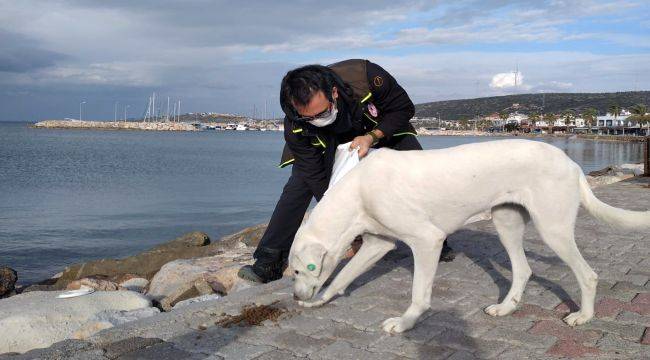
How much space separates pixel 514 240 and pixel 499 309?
2.11 feet

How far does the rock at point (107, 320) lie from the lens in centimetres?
542

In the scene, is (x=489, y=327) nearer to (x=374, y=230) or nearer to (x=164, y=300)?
(x=374, y=230)

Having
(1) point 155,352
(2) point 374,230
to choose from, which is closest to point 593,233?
(2) point 374,230

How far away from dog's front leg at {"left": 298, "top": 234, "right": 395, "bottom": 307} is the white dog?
0.26 m

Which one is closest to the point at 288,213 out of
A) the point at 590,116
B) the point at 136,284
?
the point at 136,284

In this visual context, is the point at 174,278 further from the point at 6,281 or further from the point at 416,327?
the point at 416,327

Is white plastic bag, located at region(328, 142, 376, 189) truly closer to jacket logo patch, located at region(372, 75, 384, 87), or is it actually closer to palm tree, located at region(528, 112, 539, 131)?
jacket logo patch, located at region(372, 75, 384, 87)

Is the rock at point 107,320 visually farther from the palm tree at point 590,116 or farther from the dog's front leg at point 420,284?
the palm tree at point 590,116

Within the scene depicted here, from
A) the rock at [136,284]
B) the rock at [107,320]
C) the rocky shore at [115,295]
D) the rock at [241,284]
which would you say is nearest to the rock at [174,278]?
the rocky shore at [115,295]

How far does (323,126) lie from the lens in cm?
524

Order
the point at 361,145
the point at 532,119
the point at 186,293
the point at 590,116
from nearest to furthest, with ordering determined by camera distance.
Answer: the point at 361,145 → the point at 186,293 → the point at 590,116 → the point at 532,119

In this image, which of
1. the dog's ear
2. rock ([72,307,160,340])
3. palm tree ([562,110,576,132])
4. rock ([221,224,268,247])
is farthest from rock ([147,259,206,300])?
palm tree ([562,110,576,132])

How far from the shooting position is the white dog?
4.40 metres

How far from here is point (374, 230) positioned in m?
4.57
